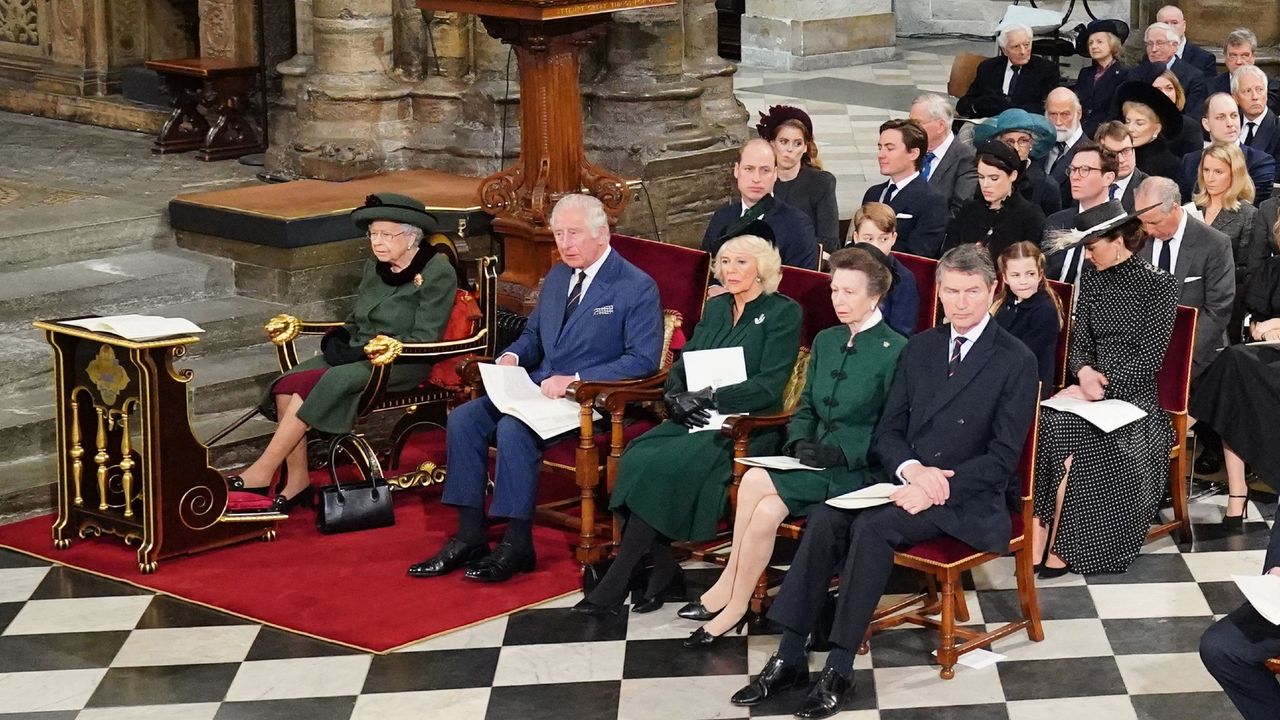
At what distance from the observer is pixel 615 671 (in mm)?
5711

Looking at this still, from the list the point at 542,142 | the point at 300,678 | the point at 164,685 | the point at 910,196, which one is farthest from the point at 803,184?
the point at 164,685

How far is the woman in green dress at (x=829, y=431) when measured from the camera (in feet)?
19.0

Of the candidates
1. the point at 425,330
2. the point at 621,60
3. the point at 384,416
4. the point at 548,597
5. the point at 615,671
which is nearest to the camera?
the point at 615,671

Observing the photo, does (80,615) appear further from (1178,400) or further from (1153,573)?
(1178,400)

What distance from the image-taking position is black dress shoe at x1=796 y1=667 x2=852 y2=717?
5.35 m

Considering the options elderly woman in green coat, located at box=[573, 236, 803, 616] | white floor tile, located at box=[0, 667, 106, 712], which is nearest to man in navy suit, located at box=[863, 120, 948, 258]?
elderly woman in green coat, located at box=[573, 236, 803, 616]

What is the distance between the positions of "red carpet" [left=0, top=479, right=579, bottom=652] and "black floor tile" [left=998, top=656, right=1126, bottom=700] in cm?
155

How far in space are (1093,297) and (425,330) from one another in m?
2.46

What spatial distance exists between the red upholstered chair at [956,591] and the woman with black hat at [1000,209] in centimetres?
165

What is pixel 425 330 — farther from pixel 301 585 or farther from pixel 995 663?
pixel 995 663

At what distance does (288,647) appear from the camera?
19.4 feet

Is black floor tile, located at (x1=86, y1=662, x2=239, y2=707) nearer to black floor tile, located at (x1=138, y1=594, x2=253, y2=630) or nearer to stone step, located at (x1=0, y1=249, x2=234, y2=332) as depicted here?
black floor tile, located at (x1=138, y1=594, x2=253, y2=630)

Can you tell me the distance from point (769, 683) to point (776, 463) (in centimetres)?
73

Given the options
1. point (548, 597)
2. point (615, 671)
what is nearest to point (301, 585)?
point (548, 597)
